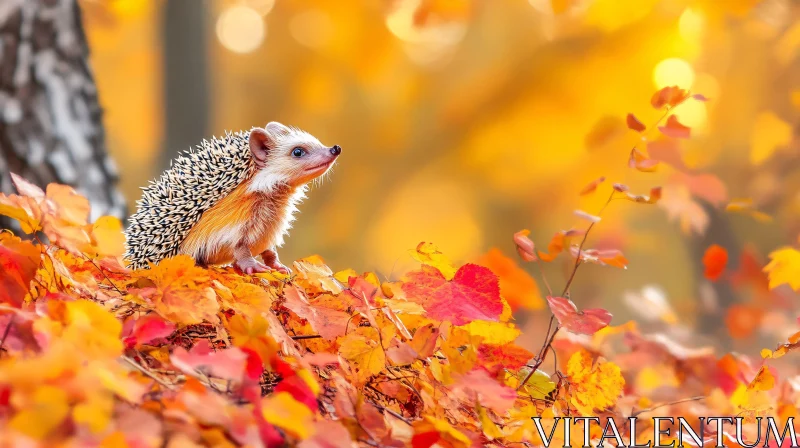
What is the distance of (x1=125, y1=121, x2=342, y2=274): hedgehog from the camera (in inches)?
99.0

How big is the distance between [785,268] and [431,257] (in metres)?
1.54

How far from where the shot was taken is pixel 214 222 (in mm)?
2518

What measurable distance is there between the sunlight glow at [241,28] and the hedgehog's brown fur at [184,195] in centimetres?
902

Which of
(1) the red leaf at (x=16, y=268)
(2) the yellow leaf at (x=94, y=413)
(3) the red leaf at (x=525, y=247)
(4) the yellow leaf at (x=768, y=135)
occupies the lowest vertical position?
(2) the yellow leaf at (x=94, y=413)

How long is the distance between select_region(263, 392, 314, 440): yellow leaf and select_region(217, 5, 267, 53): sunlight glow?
10663 mm

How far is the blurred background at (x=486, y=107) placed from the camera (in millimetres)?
8102

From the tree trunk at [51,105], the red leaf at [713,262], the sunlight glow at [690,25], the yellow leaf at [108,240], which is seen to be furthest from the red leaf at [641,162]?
the sunlight glow at [690,25]

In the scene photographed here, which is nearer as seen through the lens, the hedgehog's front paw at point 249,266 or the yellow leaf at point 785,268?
the hedgehog's front paw at point 249,266

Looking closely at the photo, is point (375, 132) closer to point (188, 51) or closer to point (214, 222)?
point (188, 51)

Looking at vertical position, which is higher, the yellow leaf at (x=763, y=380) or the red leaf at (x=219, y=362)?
the yellow leaf at (x=763, y=380)

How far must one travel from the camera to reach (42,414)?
1052 mm

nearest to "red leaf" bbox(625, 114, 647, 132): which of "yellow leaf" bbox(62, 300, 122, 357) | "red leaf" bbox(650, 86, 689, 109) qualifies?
"red leaf" bbox(650, 86, 689, 109)

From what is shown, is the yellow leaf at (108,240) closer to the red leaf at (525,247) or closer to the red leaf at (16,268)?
the red leaf at (16,268)

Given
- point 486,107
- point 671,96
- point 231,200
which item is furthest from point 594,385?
point 486,107
